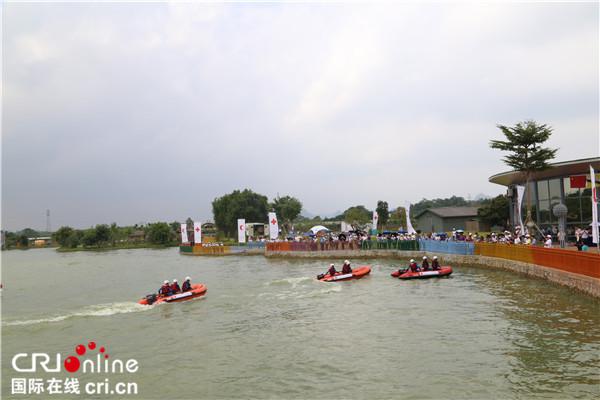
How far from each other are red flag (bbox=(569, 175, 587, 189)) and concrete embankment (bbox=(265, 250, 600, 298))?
9549 mm

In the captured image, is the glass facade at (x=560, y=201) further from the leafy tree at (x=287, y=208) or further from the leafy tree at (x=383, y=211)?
the leafy tree at (x=287, y=208)

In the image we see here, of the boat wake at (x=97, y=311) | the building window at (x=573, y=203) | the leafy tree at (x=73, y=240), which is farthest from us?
the leafy tree at (x=73, y=240)

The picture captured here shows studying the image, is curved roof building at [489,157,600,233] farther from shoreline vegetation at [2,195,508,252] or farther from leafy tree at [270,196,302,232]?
leafy tree at [270,196,302,232]

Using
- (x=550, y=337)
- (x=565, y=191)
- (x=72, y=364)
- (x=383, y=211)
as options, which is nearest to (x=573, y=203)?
(x=565, y=191)

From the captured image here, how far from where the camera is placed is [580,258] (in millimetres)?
21141

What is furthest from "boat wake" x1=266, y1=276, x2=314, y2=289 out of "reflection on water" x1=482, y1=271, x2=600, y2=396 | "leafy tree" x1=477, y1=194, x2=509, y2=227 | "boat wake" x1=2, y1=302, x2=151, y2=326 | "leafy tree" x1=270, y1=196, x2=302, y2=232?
"leafy tree" x1=270, y1=196, x2=302, y2=232

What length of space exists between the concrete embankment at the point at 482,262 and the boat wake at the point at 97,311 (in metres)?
21.6

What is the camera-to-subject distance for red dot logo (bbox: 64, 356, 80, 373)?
1515cm

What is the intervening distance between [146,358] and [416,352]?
9.23m

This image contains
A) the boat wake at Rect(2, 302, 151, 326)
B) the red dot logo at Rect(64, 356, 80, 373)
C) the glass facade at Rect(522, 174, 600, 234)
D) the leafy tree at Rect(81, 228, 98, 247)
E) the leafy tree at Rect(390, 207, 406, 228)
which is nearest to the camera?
the red dot logo at Rect(64, 356, 80, 373)

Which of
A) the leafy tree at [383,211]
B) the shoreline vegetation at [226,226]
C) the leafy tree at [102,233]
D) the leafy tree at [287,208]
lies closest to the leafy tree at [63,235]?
the shoreline vegetation at [226,226]

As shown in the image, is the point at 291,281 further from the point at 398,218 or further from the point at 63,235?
the point at 63,235

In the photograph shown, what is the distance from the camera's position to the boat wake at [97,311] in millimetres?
22622

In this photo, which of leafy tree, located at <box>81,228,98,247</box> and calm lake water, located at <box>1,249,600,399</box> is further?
leafy tree, located at <box>81,228,98,247</box>
